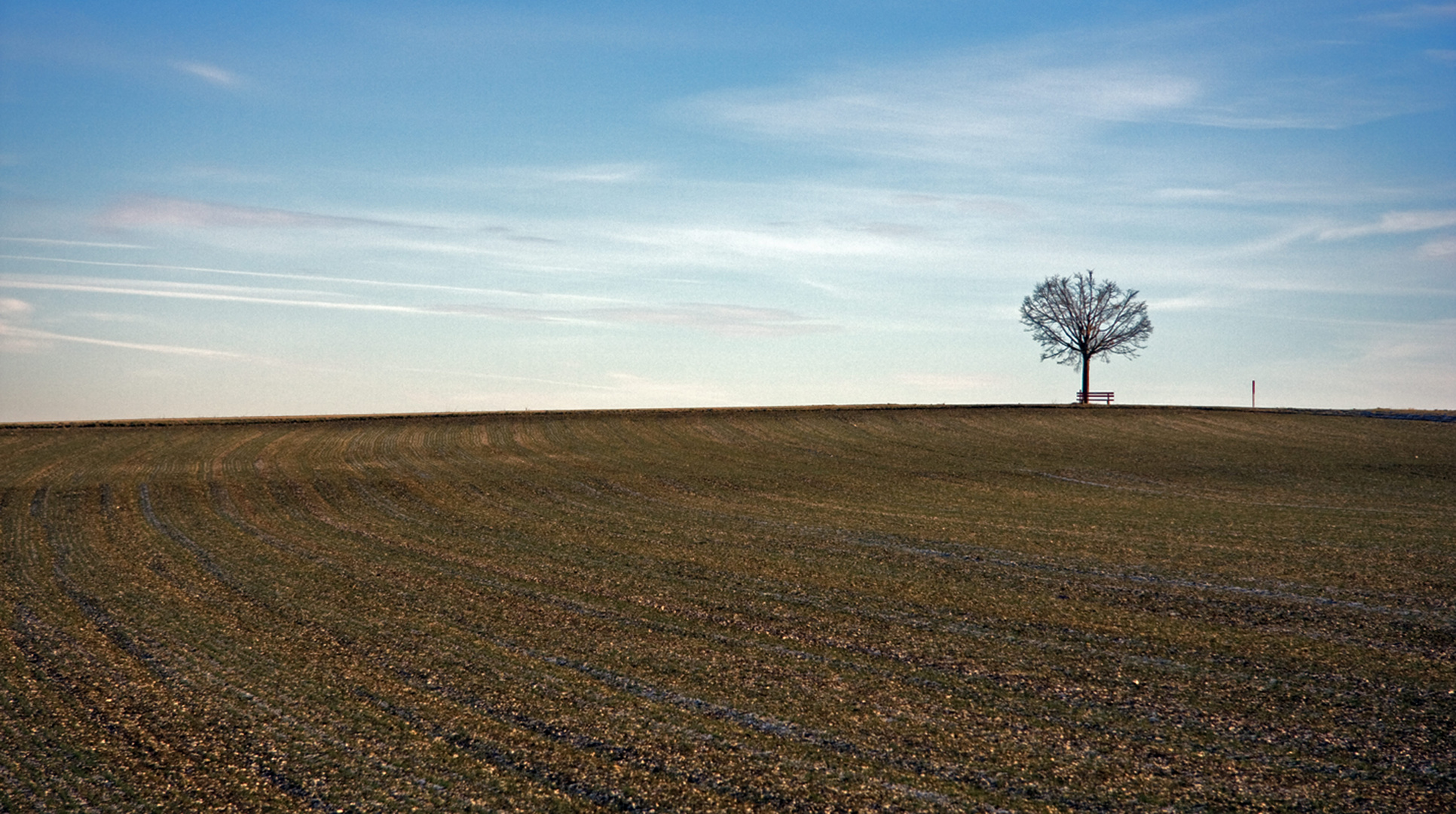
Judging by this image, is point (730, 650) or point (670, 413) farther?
point (670, 413)

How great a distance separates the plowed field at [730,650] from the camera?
22.5 ft

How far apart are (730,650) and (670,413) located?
4176 cm

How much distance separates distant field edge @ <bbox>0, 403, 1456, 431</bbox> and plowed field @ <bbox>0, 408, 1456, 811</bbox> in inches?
970

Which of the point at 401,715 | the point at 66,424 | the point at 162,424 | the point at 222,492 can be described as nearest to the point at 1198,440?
the point at 222,492

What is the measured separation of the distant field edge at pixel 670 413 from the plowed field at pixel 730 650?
80.8 feet

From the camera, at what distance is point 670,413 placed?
2032 inches

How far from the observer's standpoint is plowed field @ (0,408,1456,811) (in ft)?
22.5

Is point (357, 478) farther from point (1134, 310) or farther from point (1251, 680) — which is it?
point (1134, 310)

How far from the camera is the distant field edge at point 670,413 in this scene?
4681cm

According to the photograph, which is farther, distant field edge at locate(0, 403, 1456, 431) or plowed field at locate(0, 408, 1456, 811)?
distant field edge at locate(0, 403, 1456, 431)

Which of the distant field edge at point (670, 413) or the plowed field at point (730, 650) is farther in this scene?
the distant field edge at point (670, 413)

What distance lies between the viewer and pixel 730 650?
10.0 meters

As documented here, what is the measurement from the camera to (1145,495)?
24406 millimetres

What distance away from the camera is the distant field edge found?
46.8 metres
